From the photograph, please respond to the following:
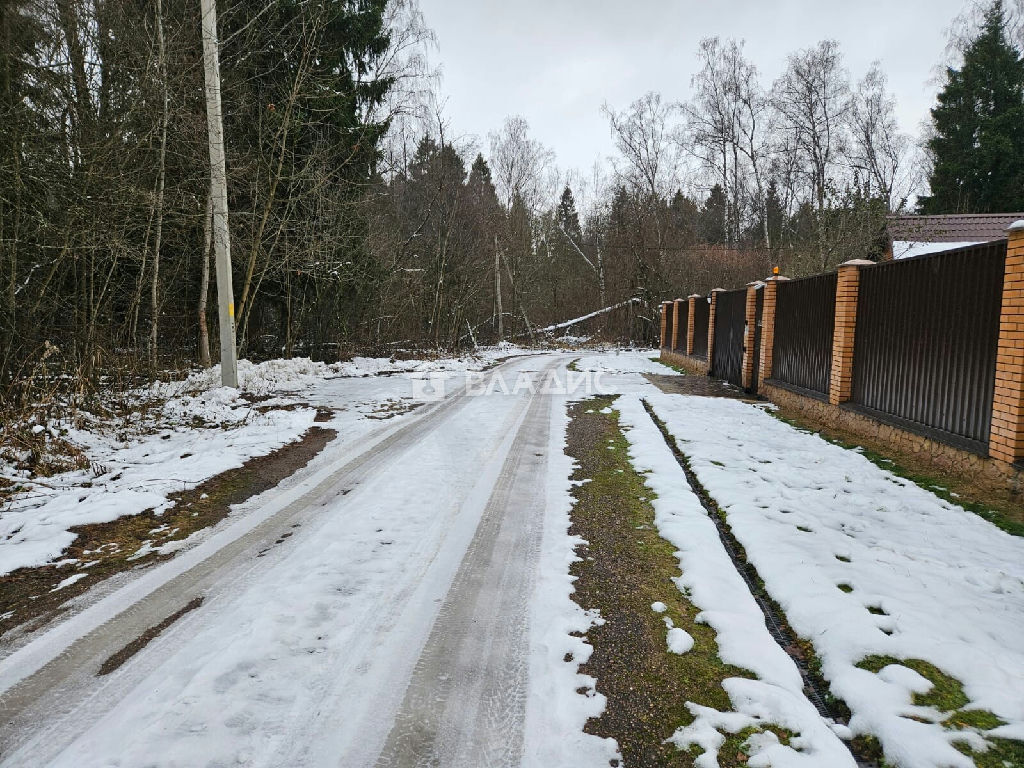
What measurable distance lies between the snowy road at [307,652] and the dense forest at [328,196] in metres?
4.00

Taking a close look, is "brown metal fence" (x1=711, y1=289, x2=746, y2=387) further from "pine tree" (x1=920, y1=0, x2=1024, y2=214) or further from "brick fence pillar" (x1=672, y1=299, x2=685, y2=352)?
"pine tree" (x1=920, y1=0, x2=1024, y2=214)

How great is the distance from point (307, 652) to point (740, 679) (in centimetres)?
197

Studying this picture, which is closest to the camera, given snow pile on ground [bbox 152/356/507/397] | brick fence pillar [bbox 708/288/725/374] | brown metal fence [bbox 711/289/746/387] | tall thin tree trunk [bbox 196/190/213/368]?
snow pile on ground [bbox 152/356/507/397]

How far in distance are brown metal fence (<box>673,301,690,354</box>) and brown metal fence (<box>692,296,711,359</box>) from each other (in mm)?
1570

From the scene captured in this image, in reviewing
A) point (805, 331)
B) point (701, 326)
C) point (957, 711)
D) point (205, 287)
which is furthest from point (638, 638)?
point (701, 326)

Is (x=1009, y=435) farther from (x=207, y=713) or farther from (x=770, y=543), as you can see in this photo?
(x=207, y=713)

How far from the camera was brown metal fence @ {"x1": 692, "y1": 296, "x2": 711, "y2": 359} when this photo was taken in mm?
16859

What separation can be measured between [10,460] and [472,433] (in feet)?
15.4

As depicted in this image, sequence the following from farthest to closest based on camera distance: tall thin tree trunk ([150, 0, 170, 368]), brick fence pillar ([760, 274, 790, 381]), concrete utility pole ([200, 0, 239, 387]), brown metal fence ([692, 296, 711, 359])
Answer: brown metal fence ([692, 296, 711, 359]) → brick fence pillar ([760, 274, 790, 381]) → concrete utility pole ([200, 0, 239, 387]) → tall thin tree trunk ([150, 0, 170, 368])

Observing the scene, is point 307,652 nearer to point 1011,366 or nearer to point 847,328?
point 1011,366

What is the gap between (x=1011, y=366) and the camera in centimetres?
479

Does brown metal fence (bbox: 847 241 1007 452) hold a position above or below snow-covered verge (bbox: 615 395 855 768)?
above

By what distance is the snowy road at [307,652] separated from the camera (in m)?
2.11

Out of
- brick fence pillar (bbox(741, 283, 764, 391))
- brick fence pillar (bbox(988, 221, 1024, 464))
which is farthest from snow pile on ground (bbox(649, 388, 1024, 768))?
brick fence pillar (bbox(741, 283, 764, 391))
